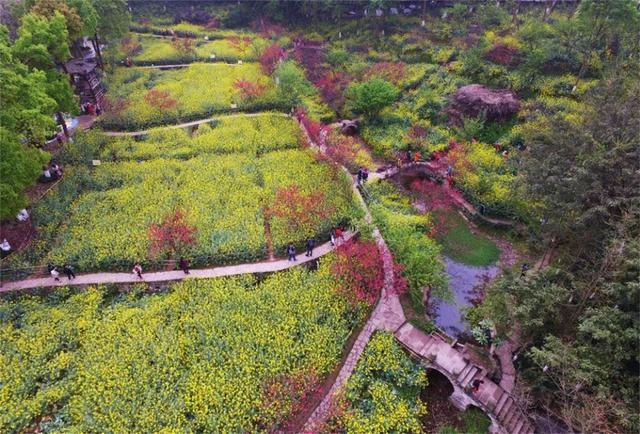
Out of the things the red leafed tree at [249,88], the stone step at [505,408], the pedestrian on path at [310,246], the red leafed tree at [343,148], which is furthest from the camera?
the red leafed tree at [249,88]

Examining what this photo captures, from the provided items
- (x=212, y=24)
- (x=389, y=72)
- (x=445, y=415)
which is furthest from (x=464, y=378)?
(x=212, y=24)

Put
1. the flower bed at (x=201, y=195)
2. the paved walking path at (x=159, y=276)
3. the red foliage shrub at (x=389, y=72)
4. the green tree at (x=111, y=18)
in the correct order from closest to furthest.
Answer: the paved walking path at (x=159, y=276) < the flower bed at (x=201, y=195) < the green tree at (x=111, y=18) < the red foliage shrub at (x=389, y=72)

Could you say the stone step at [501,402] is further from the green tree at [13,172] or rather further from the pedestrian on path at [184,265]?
the green tree at [13,172]

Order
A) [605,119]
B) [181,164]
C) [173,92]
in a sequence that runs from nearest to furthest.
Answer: [605,119] → [181,164] → [173,92]

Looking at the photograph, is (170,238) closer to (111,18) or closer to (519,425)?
(519,425)

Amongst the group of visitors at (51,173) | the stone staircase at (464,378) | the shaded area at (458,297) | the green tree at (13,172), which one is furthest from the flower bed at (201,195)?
the stone staircase at (464,378)

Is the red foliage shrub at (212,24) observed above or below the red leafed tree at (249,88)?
above

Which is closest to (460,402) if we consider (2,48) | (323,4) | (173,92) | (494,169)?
(494,169)

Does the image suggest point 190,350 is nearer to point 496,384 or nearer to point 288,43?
point 496,384
